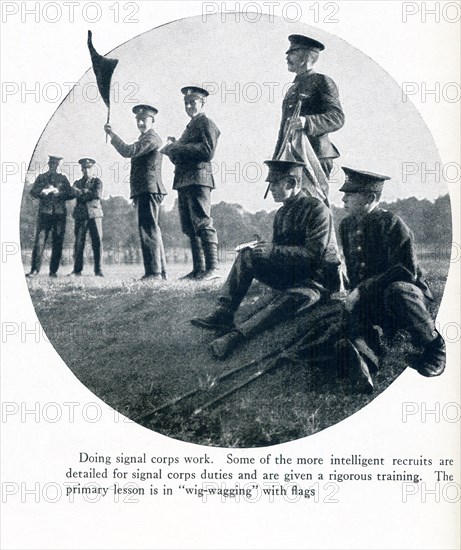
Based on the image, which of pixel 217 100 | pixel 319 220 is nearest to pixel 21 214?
pixel 217 100

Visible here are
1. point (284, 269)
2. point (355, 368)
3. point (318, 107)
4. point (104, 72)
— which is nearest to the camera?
point (355, 368)

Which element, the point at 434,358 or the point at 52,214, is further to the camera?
the point at 52,214

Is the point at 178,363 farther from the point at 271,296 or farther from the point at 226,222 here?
the point at 226,222

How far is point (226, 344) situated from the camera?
866 cm

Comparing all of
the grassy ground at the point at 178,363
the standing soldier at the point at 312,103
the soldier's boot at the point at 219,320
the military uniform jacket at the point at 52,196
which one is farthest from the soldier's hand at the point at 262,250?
the military uniform jacket at the point at 52,196

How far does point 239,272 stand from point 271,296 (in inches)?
15.1

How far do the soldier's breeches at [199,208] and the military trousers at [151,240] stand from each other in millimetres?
266

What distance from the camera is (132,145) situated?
8.85 meters

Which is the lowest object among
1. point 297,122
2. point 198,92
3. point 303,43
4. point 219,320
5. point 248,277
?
point 219,320

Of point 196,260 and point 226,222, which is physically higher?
point 226,222

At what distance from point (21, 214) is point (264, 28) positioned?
3.00 m

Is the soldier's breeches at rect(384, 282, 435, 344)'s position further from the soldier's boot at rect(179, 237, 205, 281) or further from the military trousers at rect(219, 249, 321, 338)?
the soldier's boot at rect(179, 237, 205, 281)

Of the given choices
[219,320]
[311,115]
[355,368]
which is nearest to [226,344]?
[219,320]

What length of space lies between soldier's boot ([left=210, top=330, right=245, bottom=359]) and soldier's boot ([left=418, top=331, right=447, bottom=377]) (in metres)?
1.73
